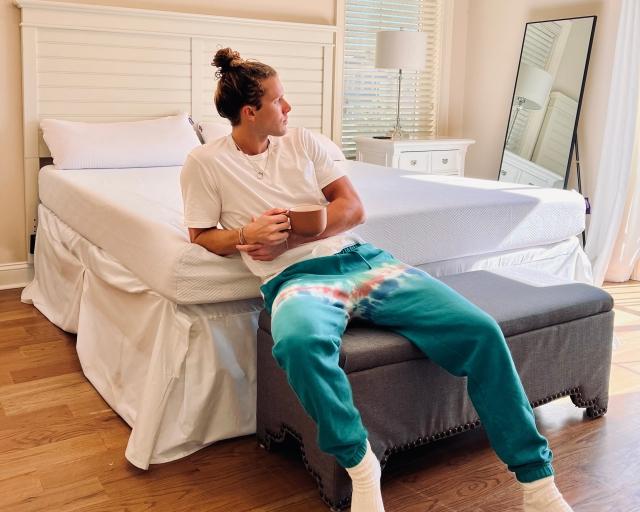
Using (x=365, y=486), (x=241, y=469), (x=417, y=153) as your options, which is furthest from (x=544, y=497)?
(x=417, y=153)

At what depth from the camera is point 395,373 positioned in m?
1.89

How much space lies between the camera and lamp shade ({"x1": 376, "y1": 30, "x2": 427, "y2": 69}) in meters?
4.52

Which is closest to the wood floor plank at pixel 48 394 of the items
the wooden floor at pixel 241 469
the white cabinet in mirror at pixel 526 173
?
the wooden floor at pixel 241 469

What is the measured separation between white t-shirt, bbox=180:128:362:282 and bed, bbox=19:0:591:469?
120 millimetres

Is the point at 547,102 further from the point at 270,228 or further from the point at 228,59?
the point at 270,228

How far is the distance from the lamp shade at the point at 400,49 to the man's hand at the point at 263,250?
2.84 m

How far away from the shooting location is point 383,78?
5.08 meters

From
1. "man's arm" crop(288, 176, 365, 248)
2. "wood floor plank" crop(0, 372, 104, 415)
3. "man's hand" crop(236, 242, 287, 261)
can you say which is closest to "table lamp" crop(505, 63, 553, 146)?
"man's arm" crop(288, 176, 365, 248)

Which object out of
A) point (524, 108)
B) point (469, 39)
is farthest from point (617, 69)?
point (469, 39)

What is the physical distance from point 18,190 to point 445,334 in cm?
268

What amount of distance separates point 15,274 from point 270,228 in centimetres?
237

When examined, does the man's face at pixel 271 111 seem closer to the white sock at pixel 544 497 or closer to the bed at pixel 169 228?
the bed at pixel 169 228

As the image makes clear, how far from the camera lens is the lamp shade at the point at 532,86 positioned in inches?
179

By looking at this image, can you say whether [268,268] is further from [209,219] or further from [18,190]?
[18,190]
